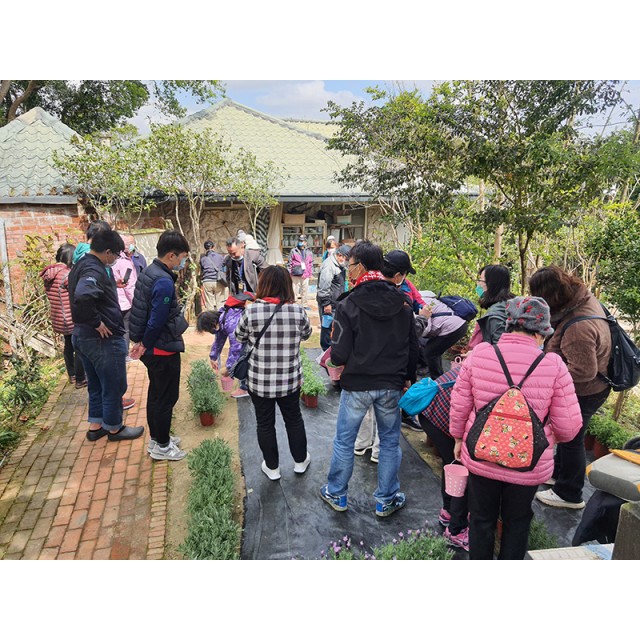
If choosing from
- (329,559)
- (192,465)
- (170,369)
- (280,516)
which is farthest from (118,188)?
(329,559)

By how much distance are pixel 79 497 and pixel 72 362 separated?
236cm

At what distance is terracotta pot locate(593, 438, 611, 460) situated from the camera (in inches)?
154

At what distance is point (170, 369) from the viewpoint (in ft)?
11.7

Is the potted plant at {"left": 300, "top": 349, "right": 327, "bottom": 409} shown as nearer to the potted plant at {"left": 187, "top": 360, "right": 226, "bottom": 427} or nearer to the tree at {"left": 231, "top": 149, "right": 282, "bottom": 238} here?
the potted plant at {"left": 187, "top": 360, "right": 226, "bottom": 427}

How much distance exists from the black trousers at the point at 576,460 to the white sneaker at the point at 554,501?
0.02 metres

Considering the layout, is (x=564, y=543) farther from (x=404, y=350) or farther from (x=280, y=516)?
(x=280, y=516)

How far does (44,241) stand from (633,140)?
740 cm

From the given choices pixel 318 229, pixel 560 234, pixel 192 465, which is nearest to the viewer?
pixel 192 465

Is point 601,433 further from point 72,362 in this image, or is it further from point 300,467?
point 72,362

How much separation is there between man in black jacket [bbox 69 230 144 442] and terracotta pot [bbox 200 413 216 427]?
1.90 feet

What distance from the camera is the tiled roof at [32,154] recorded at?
22.4ft

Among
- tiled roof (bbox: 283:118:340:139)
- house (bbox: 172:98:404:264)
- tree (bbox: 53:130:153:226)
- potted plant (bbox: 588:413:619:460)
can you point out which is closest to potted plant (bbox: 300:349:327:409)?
potted plant (bbox: 588:413:619:460)

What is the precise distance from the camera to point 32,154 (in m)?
7.47

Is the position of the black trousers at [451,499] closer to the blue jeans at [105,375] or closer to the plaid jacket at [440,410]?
the plaid jacket at [440,410]
